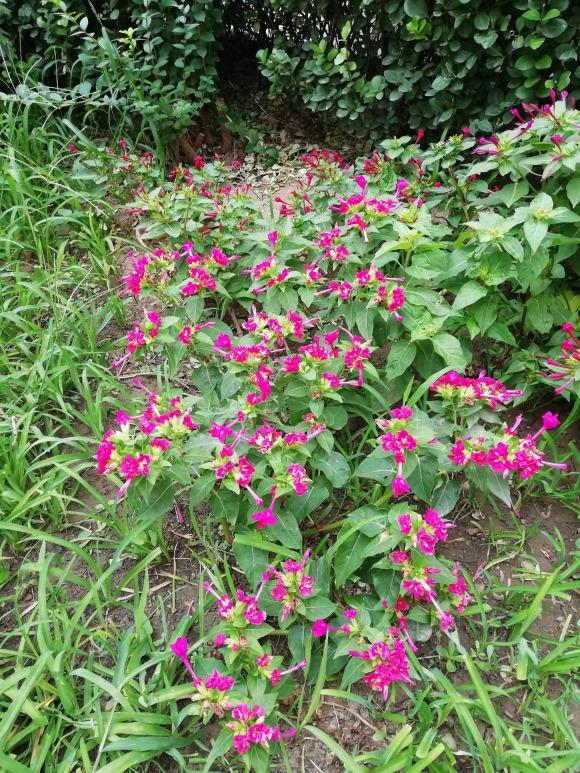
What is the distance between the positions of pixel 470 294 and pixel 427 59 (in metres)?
2.04

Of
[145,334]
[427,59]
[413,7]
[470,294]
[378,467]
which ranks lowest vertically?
[378,467]

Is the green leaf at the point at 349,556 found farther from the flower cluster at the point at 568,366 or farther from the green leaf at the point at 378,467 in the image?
the flower cluster at the point at 568,366

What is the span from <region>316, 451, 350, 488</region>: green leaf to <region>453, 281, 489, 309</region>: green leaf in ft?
2.24

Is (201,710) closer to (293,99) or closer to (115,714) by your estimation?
(115,714)

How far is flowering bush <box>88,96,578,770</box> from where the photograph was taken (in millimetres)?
1538

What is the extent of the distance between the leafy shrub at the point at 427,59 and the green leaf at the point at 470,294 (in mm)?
1348

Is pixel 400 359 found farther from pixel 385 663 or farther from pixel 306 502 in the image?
pixel 385 663

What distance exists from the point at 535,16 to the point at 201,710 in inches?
120

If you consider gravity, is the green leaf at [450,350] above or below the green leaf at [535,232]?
below

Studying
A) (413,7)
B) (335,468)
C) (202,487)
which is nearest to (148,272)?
(202,487)

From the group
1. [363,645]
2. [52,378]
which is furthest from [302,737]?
[52,378]

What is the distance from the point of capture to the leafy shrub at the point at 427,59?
2.69 metres

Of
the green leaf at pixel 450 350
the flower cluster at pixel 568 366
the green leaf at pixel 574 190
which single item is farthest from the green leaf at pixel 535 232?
the green leaf at pixel 450 350

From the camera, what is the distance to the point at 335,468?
1813 mm
